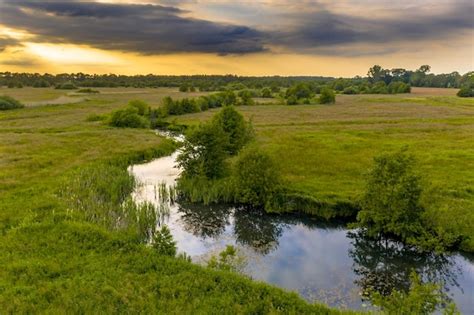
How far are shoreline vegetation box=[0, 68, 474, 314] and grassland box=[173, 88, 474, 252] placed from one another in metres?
0.31

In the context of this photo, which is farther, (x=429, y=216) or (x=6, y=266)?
(x=429, y=216)

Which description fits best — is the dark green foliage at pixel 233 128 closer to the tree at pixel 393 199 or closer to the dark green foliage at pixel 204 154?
the dark green foliage at pixel 204 154

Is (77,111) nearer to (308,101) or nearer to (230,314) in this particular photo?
(308,101)

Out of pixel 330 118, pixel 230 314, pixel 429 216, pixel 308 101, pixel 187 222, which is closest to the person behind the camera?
pixel 230 314

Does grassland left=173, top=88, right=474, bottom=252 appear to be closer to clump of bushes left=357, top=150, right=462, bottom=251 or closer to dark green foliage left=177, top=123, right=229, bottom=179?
clump of bushes left=357, top=150, right=462, bottom=251

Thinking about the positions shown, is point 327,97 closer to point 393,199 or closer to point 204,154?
point 204,154

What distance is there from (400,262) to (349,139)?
35.8 metres

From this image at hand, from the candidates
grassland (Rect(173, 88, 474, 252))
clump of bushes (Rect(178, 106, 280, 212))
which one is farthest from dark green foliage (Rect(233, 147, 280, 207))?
grassland (Rect(173, 88, 474, 252))

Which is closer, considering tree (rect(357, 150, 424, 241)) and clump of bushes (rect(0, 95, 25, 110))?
tree (rect(357, 150, 424, 241))

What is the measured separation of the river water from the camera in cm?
2055

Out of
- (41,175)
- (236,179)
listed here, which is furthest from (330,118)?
(41,175)

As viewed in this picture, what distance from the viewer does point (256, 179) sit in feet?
102

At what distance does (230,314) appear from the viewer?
15.1m

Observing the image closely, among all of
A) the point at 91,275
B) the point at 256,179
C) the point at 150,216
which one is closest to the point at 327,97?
the point at 256,179
